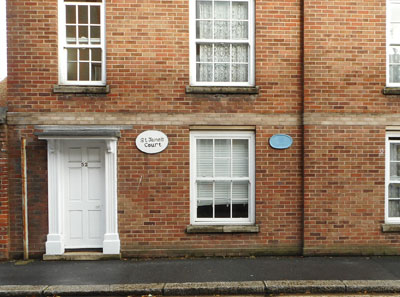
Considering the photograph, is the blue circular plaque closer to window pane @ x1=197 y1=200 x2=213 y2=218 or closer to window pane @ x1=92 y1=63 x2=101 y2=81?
window pane @ x1=197 y1=200 x2=213 y2=218

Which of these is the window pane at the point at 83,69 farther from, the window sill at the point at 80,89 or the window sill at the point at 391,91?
the window sill at the point at 391,91

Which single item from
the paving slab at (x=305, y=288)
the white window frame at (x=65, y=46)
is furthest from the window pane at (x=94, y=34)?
the paving slab at (x=305, y=288)

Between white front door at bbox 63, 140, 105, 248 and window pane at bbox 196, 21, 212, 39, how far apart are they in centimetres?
304

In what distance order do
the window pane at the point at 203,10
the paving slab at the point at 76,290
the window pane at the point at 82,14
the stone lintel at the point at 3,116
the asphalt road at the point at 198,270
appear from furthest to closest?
the window pane at the point at 203,10, the window pane at the point at 82,14, the stone lintel at the point at 3,116, the asphalt road at the point at 198,270, the paving slab at the point at 76,290

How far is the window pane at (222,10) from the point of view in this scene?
7176 mm

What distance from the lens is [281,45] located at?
7.04 meters

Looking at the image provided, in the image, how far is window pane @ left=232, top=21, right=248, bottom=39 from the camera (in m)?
7.20

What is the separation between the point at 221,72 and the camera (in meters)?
7.21

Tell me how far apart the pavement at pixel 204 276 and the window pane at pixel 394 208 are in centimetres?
89

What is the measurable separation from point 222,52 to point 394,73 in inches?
143

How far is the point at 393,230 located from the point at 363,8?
14.8 ft

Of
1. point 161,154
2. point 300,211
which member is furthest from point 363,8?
point 161,154

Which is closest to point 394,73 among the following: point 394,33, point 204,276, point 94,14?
point 394,33

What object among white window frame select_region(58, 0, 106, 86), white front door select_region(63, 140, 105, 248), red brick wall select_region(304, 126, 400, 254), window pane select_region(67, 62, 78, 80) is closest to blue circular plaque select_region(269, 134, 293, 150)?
red brick wall select_region(304, 126, 400, 254)
